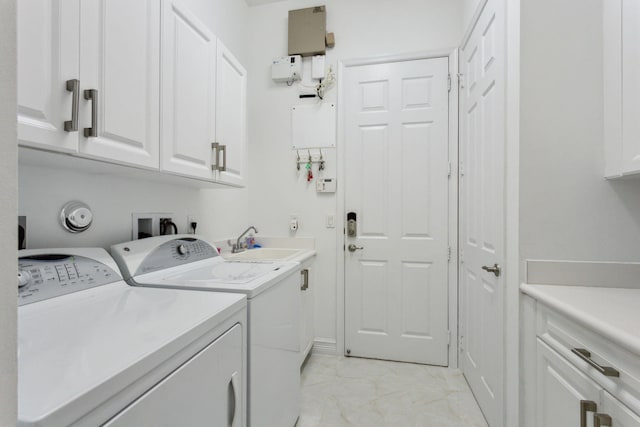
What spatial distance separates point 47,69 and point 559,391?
6.04ft

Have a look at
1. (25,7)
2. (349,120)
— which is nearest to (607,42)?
(349,120)

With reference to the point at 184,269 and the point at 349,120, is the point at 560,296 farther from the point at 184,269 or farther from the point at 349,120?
the point at 349,120

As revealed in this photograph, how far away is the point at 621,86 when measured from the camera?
112 cm

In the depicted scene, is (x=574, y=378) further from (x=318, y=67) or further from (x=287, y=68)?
(x=287, y=68)

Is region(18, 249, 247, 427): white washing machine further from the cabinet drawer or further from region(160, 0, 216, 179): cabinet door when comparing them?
the cabinet drawer

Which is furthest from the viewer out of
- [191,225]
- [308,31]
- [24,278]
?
[308,31]

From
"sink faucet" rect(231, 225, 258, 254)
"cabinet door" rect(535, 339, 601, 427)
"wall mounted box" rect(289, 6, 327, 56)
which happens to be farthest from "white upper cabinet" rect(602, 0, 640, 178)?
"sink faucet" rect(231, 225, 258, 254)

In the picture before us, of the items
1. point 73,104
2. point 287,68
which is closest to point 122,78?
point 73,104

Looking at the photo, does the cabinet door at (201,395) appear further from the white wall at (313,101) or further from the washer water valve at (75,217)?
the white wall at (313,101)

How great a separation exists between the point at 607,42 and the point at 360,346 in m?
2.36

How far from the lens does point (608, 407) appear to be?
0.80m

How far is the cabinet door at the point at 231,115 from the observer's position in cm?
163

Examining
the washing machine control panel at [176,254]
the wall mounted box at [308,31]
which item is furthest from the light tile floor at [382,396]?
the wall mounted box at [308,31]

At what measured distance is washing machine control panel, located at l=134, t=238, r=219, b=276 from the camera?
1287mm
